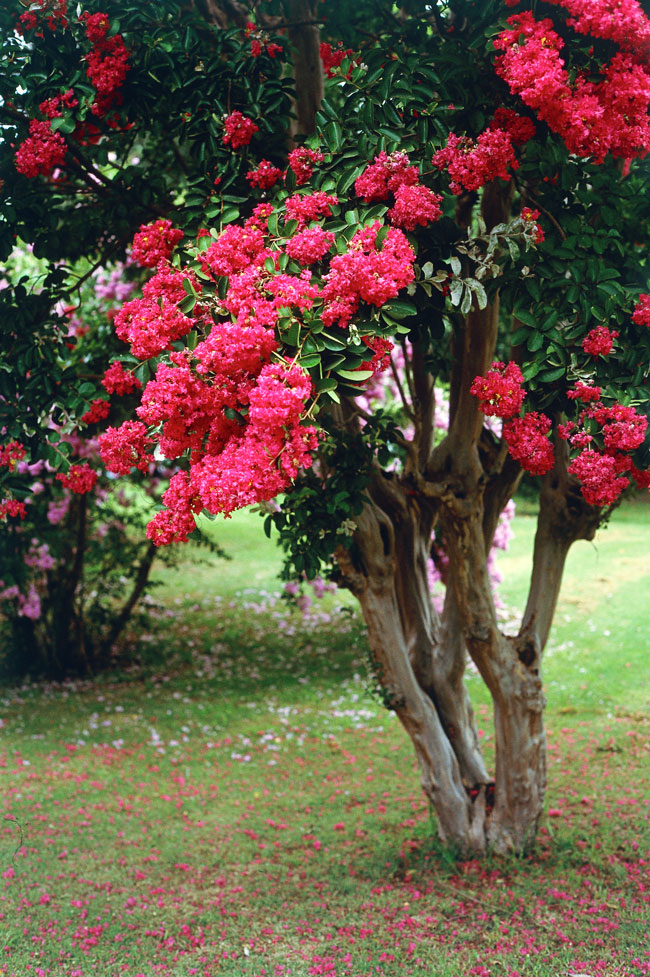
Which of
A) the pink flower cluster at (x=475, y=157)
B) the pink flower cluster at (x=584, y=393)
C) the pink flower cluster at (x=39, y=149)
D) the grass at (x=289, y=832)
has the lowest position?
the grass at (x=289, y=832)

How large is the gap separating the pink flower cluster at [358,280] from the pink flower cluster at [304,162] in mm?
661

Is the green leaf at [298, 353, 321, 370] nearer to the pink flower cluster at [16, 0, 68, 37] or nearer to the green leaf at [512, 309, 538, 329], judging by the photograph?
the green leaf at [512, 309, 538, 329]

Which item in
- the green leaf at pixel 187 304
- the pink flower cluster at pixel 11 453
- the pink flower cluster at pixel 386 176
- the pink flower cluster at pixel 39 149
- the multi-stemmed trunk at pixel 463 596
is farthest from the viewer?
the multi-stemmed trunk at pixel 463 596

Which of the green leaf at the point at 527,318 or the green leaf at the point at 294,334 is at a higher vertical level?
the green leaf at the point at 527,318

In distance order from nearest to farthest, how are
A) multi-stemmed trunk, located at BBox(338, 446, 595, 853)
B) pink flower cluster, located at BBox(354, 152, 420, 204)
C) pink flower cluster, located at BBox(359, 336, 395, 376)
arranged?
pink flower cluster, located at BBox(359, 336, 395, 376), pink flower cluster, located at BBox(354, 152, 420, 204), multi-stemmed trunk, located at BBox(338, 446, 595, 853)

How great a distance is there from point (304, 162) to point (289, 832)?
3728 mm

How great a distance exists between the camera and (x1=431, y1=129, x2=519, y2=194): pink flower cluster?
273cm

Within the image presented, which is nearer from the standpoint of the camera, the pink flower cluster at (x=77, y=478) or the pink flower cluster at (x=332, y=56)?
the pink flower cluster at (x=77, y=478)

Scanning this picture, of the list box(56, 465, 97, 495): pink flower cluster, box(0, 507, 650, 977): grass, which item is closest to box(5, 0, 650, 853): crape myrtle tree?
box(56, 465, 97, 495): pink flower cluster

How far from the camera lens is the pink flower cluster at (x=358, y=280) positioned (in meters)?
2.24

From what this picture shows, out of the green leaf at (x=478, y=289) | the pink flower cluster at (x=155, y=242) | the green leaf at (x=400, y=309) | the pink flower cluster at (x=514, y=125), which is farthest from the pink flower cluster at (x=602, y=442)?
the pink flower cluster at (x=155, y=242)

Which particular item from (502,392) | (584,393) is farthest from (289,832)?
(584,393)

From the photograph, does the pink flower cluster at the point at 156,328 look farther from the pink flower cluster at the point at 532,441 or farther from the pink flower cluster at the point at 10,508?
the pink flower cluster at the point at 532,441

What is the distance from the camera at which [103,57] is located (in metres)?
3.03
